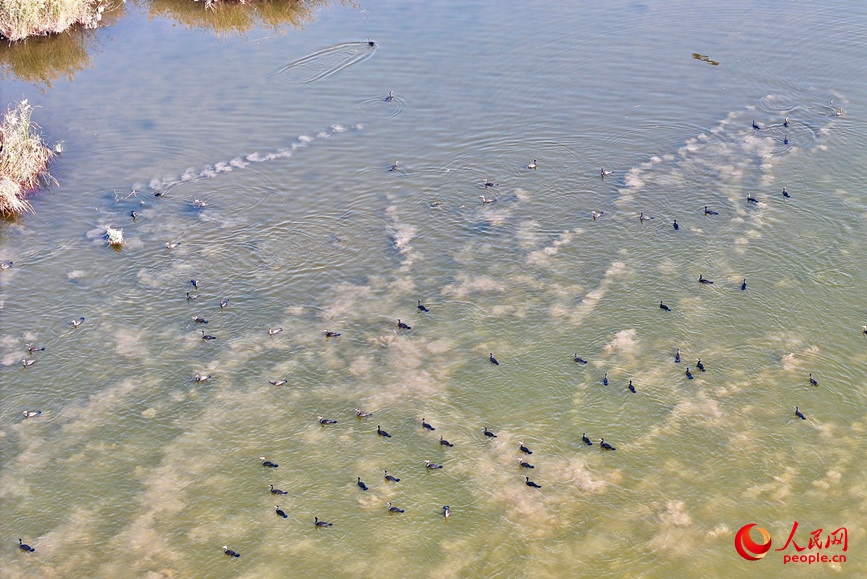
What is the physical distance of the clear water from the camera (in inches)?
1069

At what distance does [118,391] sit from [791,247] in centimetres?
2953

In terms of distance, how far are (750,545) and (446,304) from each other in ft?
51.1

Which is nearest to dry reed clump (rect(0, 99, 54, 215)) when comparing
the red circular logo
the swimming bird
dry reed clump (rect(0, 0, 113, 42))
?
dry reed clump (rect(0, 0, 113, 42))

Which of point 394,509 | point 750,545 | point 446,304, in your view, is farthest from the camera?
point 446,304

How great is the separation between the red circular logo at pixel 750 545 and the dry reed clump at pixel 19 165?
36.2 m

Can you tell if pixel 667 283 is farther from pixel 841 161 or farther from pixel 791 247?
pixel 841 161

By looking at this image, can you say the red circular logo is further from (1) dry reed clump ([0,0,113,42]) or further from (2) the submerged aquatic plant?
(1) dry reed clump ([0,0,113,42])

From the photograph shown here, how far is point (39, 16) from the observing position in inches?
2255

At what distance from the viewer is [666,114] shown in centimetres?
4872

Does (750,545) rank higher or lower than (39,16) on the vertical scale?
lower

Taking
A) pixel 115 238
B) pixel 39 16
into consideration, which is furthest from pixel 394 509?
Result: pixel 39 16

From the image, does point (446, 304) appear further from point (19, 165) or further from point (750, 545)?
point (19, 165)

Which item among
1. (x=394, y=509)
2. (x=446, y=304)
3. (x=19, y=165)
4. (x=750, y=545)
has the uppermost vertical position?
(x=19, y=165)

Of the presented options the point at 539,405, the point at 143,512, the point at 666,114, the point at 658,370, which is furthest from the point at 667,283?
the point at 143,512
